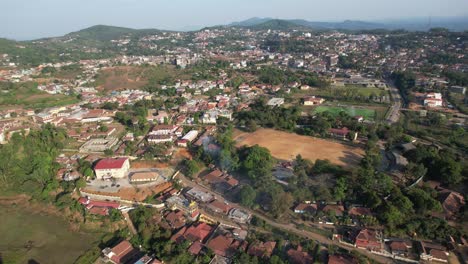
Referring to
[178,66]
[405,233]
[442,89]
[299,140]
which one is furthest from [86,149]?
[442,89]

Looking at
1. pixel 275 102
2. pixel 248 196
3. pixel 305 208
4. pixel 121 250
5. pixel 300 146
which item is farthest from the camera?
pixel 275 102

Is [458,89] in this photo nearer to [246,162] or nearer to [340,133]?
[340,133]

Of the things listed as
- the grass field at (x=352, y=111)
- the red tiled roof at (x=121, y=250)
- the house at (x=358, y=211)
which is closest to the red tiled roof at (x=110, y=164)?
the red tiled roof at (x=121, y=250)

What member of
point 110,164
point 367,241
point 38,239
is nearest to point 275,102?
point 110,164

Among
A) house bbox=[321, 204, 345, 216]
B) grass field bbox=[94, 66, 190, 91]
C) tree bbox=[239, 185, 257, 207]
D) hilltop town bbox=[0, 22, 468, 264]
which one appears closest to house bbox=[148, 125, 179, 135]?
hilltop town bbox=[0, 22, 468, 264]

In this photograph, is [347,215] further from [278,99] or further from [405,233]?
→ [278,99]

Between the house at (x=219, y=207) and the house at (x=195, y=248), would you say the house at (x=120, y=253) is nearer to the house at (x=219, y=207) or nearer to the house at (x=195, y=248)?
the house at (x=195, y=248)
